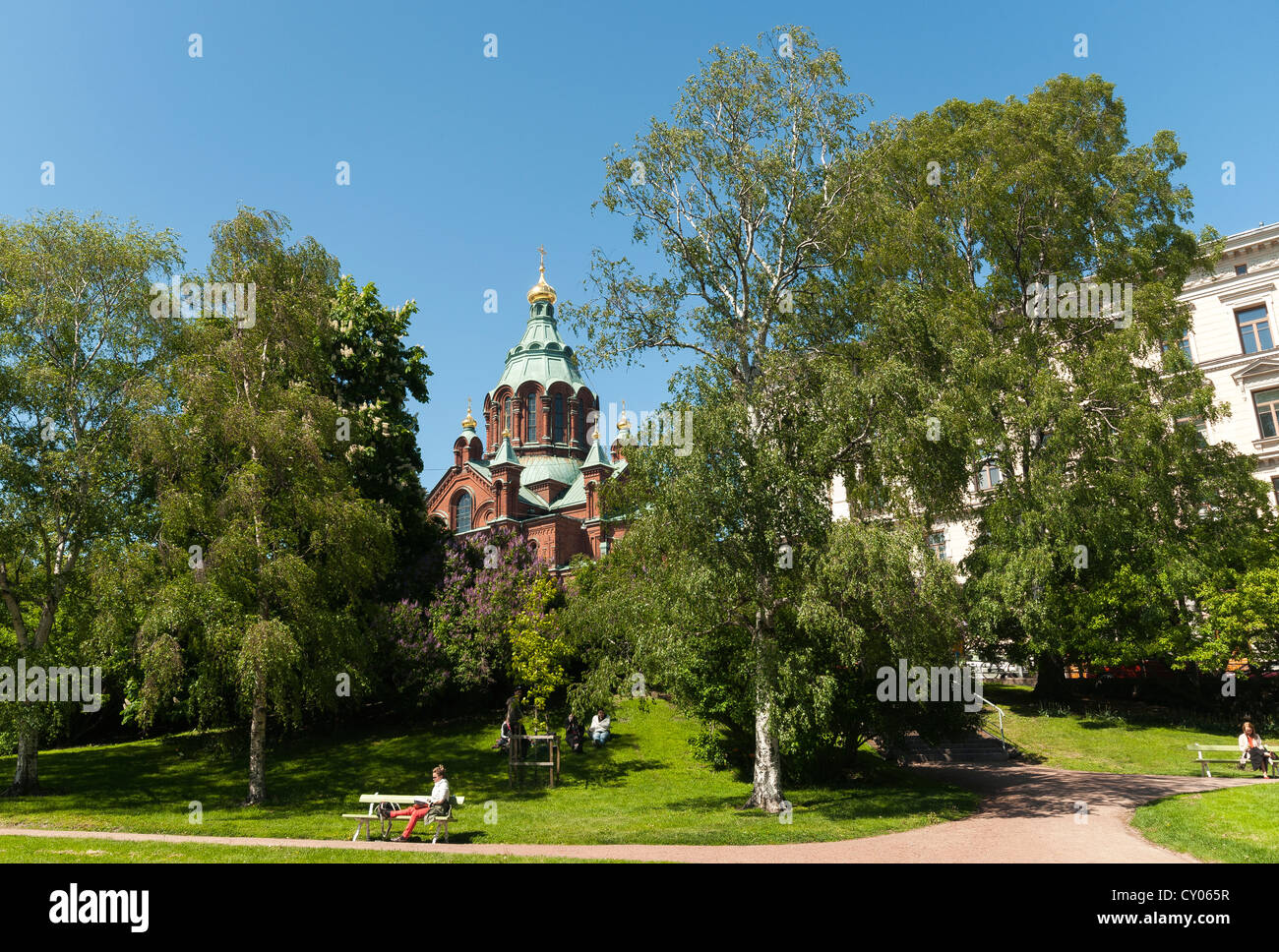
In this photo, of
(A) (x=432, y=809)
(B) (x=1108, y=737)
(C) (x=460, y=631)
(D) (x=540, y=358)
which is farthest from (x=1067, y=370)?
(D) (x=540, y=358)

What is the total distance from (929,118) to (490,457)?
1900 inches

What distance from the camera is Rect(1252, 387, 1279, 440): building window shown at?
35.8m

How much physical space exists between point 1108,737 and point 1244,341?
23740mm

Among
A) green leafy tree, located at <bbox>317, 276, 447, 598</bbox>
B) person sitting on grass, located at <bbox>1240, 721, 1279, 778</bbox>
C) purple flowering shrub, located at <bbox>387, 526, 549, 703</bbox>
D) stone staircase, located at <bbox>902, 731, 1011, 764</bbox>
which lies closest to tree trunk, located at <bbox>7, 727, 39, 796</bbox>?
purple flowering shrub, located at <bbox>387, 526, 549, 703</bbox>

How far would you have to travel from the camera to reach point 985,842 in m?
12.6

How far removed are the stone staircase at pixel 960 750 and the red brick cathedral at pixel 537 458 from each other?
36.8 meters

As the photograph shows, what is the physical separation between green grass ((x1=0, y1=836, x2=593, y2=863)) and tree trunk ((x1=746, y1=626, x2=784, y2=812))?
5541 millimetres

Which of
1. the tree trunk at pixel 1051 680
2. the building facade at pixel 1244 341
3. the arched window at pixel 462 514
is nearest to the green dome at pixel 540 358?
the arched window at pixel 462 514

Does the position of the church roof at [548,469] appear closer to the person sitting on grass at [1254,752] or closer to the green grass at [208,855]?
the person sitting on grass at [1254,752]

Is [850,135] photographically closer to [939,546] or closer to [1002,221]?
[1002,221]

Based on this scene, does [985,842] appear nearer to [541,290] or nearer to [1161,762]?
[1161,762]
